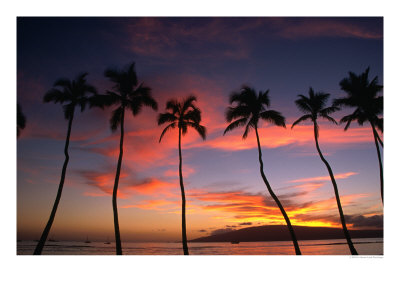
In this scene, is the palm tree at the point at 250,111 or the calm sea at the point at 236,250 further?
the calm sea at the point at 236,250

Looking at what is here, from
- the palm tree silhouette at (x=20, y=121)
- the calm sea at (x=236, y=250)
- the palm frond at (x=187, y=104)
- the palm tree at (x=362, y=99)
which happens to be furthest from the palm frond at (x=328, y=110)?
the calm sea at (x=236, y=250)

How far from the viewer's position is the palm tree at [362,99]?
17578mm

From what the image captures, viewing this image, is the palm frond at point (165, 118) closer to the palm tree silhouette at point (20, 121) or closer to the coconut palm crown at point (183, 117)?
the coconut palm crown at point (183, 117)

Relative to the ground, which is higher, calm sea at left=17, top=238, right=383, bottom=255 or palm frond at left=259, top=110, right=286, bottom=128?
palm frond at left=259, top=110, right=286, bottom=128

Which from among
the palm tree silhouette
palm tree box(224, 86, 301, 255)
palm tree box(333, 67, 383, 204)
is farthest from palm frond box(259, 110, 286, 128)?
the palm tree silhouette

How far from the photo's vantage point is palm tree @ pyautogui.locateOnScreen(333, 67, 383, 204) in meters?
17.6

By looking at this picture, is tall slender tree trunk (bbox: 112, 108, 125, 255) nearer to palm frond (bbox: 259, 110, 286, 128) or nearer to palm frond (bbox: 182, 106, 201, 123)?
palm frond (bbox: 182, 106, 201, 123)

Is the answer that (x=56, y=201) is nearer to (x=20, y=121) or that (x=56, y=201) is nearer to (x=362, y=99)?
(x=20, y=121)

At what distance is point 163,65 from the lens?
16.3 metres

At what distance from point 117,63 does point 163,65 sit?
2.55 m

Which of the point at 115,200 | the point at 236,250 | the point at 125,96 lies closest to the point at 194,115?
the point at 125,96
